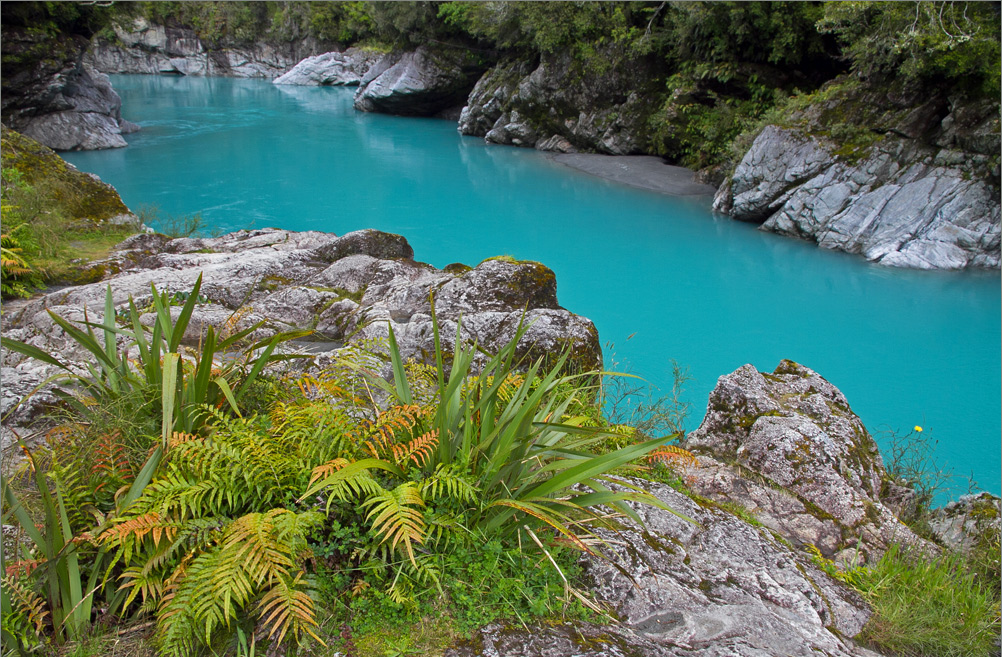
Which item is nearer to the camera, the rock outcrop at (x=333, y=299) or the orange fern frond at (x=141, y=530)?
the orange fern frond at (x=141, y=530)

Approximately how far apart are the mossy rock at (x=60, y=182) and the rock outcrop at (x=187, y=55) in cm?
3702

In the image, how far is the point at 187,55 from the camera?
42.0 metres

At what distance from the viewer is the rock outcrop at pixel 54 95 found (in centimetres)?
1473

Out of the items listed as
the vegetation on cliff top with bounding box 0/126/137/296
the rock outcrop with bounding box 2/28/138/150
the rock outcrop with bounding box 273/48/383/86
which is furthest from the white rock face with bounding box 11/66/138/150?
the rock outcrop with bounding box 273/48/383/86

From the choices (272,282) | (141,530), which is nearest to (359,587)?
(141,530)

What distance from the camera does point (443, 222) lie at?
1256 centimetres

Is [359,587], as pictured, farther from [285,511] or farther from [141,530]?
[141,530]

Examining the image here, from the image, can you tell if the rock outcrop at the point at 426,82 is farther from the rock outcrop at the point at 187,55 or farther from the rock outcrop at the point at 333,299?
the rock outcrop at the point at 333,299

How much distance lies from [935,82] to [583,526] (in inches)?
510

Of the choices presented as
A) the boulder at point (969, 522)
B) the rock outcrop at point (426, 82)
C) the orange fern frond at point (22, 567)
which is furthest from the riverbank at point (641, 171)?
the orange fern frond at point (22, 567)

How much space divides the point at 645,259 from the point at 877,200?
4.40 m

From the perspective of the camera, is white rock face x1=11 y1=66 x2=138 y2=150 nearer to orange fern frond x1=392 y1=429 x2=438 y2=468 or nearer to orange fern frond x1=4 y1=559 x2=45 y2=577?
orange fern frond x1=4 y1=559 x2=45 y2=577

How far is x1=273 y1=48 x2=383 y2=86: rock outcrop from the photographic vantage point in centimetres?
3800

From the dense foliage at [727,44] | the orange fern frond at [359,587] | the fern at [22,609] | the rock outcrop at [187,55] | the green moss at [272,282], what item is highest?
the dense foliage at [727,44]
